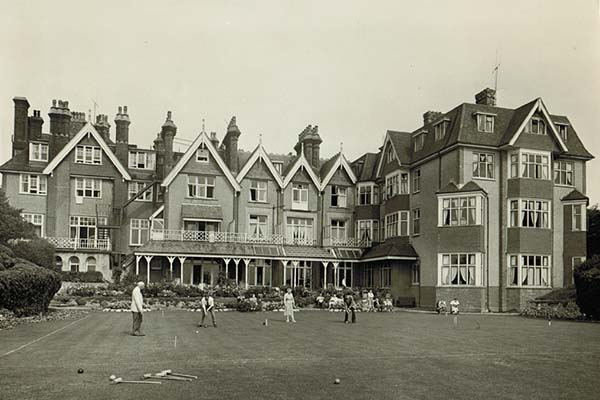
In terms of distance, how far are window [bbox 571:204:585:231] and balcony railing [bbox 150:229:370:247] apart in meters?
16.0

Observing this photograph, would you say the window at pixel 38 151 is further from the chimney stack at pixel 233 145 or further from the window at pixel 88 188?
the chimney stack at pixel 233 145

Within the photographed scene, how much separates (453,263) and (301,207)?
1585cm

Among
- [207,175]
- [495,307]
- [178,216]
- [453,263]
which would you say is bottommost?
[495,307]

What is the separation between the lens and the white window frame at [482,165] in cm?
3934

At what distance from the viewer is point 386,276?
148 ft

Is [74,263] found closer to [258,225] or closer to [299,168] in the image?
[258,225]

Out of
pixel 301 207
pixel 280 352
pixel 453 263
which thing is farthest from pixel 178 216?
pixel 280 352

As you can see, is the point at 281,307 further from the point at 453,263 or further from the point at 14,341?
the point at 14,341

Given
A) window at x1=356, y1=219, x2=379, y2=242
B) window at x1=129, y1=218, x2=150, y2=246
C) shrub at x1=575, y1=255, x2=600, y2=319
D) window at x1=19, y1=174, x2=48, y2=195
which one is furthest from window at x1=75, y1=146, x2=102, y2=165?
shrub at x1=575, y1=255, x2=600, y2=319

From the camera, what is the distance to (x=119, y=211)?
4916 centimetres

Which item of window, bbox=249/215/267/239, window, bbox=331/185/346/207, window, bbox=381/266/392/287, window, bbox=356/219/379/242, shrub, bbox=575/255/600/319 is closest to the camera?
shrub, bbox=575/255/600/319

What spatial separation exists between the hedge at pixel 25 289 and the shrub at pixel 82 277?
53.3 feet

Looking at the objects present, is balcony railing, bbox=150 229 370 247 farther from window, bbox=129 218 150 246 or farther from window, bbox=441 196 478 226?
window, bbox=441 196 478 226

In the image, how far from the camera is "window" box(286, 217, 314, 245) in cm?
5016
